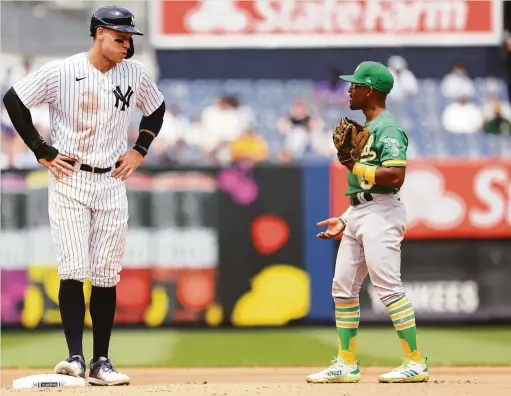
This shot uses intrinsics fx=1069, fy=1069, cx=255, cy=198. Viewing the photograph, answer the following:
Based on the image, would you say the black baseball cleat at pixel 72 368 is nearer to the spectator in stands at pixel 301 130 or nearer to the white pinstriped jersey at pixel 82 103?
the white pinstriped jersey at pixel 82 103

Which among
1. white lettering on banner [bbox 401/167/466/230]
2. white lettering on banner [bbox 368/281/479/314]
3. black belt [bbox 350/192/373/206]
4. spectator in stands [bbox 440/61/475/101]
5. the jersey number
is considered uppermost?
spectator in stands [bbox 440/61/475/101]

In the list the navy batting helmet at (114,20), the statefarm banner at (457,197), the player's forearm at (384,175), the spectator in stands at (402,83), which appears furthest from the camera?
the spectator in stands at (402,83)

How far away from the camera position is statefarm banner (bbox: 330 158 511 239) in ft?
34.2

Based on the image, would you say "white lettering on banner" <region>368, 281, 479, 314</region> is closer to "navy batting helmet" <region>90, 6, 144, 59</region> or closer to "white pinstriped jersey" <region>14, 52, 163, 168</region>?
"white pinstriped jersey" <region>14, 52, 163, 168</region>

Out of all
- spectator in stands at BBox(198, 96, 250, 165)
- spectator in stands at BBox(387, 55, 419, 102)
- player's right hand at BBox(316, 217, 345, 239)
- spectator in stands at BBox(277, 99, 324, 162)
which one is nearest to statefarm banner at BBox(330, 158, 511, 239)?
spectator in stands at BBox(198, 96, 250, 165)

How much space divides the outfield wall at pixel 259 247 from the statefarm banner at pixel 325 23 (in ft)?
14.2

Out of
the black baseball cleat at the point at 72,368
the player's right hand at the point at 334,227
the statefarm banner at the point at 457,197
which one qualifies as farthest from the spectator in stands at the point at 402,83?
the black baseball cleat at the point at 72,368

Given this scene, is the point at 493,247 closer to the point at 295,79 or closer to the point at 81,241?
the point at 295,79

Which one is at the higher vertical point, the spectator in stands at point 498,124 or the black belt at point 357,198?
the spectator in stands at point 498,124

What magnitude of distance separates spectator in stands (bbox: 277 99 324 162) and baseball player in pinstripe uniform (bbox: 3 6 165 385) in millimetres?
7553

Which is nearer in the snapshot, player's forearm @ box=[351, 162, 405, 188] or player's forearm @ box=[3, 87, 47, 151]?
player's forearm @ box=[351, 162, 405, 188]

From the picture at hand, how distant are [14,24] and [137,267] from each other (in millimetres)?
6153

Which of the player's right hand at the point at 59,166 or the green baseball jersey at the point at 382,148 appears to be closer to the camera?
the green baseball jersey at the point at 382,148

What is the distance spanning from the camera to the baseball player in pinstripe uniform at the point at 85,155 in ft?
17.8
